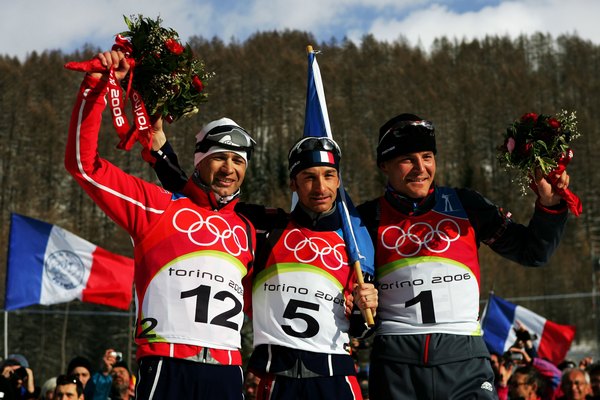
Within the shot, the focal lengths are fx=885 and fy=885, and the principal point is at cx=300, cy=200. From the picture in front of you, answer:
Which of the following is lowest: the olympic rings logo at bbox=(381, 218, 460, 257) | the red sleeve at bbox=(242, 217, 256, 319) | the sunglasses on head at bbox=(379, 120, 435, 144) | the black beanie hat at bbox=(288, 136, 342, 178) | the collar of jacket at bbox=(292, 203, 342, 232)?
the red sleeve at bbox=(242, 217, 256, 319)

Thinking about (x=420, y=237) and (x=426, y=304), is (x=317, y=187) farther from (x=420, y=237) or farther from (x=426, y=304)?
(x=426, y=304)

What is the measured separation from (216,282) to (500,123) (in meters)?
95.2

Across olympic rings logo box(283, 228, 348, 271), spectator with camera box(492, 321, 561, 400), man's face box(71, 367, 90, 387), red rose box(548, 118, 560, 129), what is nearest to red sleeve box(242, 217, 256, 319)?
olympic rings logo box(283, 228, 348, 271)

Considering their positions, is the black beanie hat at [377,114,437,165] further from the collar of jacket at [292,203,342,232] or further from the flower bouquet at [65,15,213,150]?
the flower bouquet at [65,15,213,150]

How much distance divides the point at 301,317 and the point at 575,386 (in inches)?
205

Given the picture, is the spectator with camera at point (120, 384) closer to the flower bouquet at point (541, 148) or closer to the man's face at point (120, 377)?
the man's face at point (120, 377)

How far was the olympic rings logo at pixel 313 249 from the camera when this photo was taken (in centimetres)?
532

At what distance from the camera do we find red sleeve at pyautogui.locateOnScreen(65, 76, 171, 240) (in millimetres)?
4918

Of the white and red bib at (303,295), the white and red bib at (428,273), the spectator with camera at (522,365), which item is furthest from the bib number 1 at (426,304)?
the spectator with camera at (522,365)

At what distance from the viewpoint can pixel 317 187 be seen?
5.45m

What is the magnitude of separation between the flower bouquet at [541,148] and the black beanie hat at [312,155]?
1.12 m

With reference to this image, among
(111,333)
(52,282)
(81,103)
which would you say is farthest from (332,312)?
(111,333)

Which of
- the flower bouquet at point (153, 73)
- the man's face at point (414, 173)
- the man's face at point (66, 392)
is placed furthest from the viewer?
the man's face at point (66, 392)

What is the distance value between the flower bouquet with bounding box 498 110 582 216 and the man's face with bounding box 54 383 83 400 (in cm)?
507
